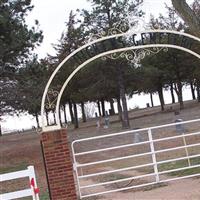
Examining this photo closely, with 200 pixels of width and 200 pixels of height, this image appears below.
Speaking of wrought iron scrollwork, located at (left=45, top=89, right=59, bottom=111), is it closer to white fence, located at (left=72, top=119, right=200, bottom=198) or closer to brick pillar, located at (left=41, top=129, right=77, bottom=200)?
brick pillar, located at (left=41, top=129, right=77, bottom=200)

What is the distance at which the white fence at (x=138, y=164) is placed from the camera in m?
14.6

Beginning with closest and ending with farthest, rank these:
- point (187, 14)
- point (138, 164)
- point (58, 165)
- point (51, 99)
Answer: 1. point (58, 165)
2. point (51, 99)
3. point (187, 14)
4. point (138, 164)

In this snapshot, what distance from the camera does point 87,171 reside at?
846 inches

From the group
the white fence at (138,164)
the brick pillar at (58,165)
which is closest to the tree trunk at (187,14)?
the white fence at (138,164)

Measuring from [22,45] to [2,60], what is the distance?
4.76 feet

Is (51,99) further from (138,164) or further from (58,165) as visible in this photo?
(138,164)

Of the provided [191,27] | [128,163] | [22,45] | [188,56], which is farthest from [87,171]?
[188,56]

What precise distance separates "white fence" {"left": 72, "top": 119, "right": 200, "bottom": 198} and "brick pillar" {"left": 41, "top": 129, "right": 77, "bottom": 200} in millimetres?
479

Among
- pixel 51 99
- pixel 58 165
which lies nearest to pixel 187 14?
pixel 51 99

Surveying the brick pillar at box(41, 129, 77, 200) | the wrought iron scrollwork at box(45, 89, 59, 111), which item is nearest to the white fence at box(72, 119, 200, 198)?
the brick pillar at box(41, 129, 77, 200)

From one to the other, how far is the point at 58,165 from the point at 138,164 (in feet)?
26.5

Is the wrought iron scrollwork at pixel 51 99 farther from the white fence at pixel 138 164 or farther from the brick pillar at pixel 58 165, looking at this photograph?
the white fence at pixel 138 164

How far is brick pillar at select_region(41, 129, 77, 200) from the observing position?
44.1 ft

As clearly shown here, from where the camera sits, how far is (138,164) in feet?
69.4
